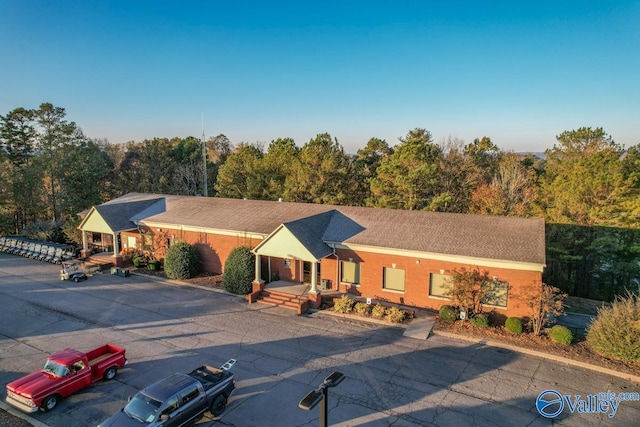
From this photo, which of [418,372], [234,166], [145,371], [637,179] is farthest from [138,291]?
[637,179]

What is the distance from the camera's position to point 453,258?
21625 millimetres

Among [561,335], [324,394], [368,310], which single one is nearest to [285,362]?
[368,310]

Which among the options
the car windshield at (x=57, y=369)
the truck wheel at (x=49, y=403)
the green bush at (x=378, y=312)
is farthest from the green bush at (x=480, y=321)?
the truck wheel at (x=49, y=403)

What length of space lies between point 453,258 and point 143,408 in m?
16.6

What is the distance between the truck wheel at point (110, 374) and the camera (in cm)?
1552

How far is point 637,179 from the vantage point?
2803 centimetres

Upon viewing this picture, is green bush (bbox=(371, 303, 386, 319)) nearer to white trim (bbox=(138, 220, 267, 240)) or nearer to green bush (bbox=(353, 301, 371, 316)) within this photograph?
green bush (bbox=(353, 301, 371, 316))

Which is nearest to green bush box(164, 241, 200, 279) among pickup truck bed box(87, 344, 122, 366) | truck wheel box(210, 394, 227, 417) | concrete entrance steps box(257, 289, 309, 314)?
concrete entrance steps box(257, 289, 309, 314)

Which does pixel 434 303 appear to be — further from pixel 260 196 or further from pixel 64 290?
pixel 260 196

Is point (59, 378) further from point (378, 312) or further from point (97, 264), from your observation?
point (97, 264)

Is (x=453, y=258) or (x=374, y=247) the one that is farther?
(x=374, y=247)

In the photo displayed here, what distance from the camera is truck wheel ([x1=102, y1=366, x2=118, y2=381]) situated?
50.9ft

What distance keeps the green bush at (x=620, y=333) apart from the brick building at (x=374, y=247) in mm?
3449

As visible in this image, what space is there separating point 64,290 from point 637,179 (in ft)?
137
